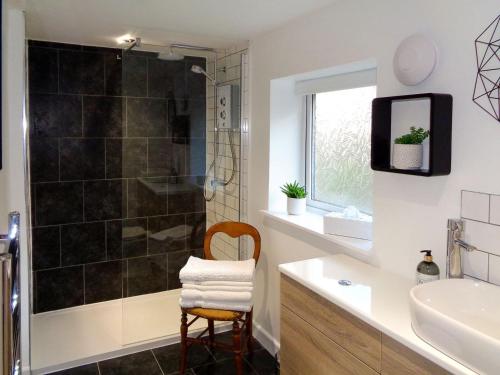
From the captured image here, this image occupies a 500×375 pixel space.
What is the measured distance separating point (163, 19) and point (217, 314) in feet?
5.80

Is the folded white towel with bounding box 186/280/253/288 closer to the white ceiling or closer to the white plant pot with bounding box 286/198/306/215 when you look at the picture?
the white plant pot with bounding box 286/198/306/215

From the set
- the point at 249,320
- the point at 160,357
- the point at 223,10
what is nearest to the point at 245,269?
the point at 249,320

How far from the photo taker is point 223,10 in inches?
90.1

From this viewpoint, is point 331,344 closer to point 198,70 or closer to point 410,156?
point 410,156

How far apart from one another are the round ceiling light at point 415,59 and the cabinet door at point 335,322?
3.11 feet

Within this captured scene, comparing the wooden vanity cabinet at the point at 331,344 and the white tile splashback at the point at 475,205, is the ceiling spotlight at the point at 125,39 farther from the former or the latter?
the white tile splashback at the point at 475,205

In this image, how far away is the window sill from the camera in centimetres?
206

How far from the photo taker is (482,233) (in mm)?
1486

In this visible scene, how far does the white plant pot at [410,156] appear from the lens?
164 cm

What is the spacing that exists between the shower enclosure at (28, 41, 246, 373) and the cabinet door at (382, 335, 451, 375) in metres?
1.89

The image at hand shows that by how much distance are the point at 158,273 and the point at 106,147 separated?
1.10m

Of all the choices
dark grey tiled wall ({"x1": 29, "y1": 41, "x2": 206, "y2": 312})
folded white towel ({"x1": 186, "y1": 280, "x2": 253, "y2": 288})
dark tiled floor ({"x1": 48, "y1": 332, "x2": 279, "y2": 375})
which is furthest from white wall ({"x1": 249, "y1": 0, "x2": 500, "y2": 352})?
dark grey tiled wall ({"x1": 29, "y1": 41, "x2": 206, "y2": 312})

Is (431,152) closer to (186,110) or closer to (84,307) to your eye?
(186,110)

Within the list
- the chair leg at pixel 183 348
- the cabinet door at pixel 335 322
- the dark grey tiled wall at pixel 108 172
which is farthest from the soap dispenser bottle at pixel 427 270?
the dark grey tiled wall at pixel 108 172
